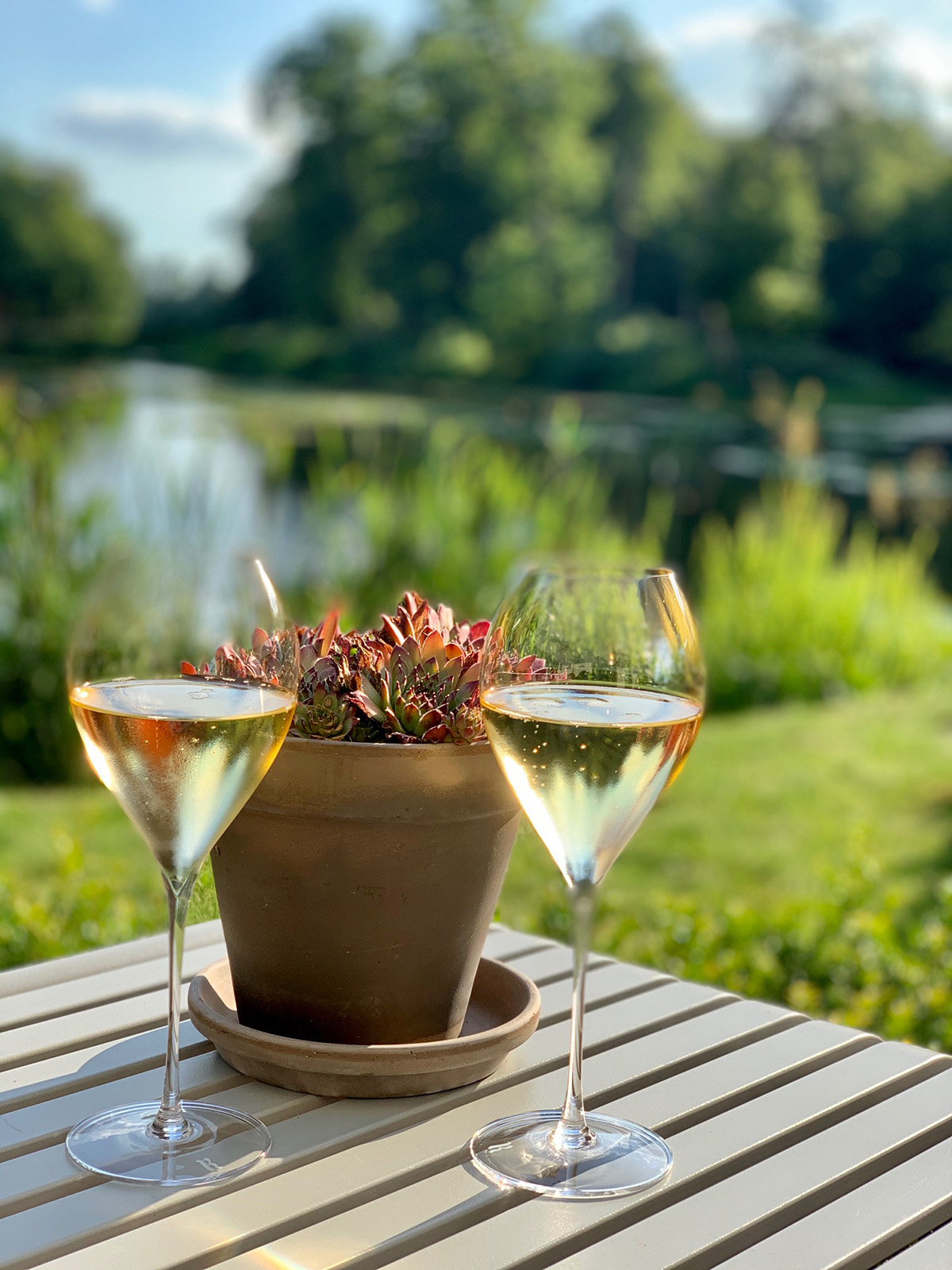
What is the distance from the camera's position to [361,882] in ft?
3.15

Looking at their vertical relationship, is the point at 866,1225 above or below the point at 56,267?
below

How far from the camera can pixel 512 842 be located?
1.08 meters

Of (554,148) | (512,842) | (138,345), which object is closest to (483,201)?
(554,148)

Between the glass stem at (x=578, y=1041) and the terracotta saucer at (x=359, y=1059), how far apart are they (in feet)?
0.33

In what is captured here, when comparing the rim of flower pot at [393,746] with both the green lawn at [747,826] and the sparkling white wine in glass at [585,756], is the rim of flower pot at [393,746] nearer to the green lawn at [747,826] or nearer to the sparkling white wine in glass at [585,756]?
the sparkling white wine in glass at [585,756]

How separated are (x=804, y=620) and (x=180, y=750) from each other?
20.5ft

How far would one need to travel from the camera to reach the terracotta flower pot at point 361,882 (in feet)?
3.11

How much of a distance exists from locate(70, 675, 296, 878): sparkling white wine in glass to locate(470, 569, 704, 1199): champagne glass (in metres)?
0.16

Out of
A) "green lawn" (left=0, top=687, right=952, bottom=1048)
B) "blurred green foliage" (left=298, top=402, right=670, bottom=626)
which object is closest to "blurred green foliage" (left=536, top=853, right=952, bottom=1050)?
"green lawn" (left=0, top=687, right=952, bottom=1048)

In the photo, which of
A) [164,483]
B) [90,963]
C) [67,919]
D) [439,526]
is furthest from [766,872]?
[90,963]

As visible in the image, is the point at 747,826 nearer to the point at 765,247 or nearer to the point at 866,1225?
the point at 866,1225

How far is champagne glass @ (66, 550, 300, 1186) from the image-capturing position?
84cm

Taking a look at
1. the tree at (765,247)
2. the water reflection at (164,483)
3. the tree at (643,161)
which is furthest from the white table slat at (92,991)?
the tree at (643,161)

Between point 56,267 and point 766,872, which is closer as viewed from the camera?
point 766,872
